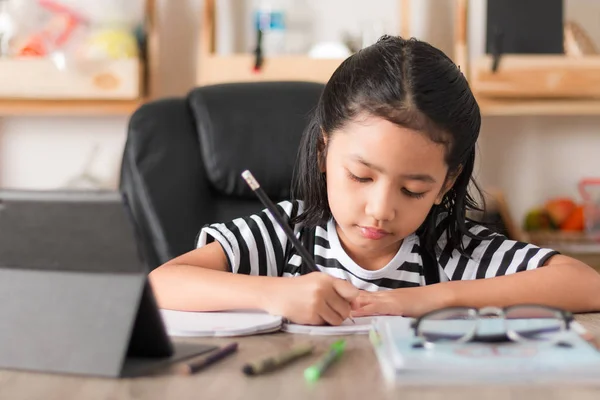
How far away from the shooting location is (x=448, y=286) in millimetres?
1173

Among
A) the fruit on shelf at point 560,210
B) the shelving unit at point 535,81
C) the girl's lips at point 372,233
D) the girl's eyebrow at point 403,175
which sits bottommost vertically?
the fruit on shelf at point 560,210

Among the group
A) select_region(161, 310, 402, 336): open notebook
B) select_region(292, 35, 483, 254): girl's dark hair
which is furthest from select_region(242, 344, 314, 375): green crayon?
select_region(292, 35, 483, 254): girl's dark hair

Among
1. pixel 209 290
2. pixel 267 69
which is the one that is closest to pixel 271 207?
pixel 209 290

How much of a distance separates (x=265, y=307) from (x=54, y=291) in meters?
0.33

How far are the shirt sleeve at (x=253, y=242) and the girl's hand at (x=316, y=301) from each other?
349 millimetres

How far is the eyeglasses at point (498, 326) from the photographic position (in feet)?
2.75

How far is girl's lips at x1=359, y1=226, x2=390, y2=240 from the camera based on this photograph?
1225 millimetres

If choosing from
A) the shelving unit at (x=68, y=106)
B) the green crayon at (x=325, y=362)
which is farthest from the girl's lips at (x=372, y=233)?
the shelving unit at (x=68, y=106)

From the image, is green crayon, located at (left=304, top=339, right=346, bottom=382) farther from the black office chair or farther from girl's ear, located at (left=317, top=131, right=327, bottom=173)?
the black office chair

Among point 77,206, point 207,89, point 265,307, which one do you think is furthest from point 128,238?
point 207,89

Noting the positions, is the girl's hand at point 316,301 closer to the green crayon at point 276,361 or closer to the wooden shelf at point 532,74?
the green crayon at point 276,361

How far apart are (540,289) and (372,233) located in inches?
10.4

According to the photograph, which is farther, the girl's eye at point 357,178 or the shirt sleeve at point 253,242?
the shirt sleeve at point 253,242

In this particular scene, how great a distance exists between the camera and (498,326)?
2.95 feet
